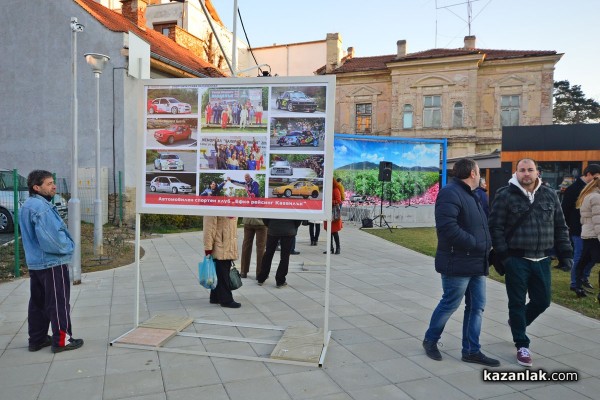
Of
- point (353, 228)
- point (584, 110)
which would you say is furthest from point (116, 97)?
point (584, 110)

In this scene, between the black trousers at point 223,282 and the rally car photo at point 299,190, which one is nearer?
the rally car photo at point 299,190

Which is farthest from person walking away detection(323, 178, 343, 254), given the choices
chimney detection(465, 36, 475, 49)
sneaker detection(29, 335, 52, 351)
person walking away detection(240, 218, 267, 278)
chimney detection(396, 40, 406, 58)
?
chimney detection(465, 36, 475, 49)

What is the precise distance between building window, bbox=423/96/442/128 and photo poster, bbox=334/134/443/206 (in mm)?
Answer: 15729

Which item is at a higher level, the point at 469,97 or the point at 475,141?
the point at 469,97

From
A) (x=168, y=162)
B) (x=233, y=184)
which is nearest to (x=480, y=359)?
(x=233, y=184)

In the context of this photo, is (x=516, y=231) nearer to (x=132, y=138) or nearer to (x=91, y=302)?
(x=91, y=302)

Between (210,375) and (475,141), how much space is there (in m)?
33.2

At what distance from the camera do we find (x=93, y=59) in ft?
32.9

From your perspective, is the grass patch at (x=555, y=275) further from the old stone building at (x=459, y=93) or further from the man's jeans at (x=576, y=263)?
the old stone building at (x=459, y=93)

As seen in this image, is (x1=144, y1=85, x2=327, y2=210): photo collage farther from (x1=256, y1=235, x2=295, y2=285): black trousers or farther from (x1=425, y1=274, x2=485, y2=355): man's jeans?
(x1=256, y1=235, x2=295, y2=285): black trousers

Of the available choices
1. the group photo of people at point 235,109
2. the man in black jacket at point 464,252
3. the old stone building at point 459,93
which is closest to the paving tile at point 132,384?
the group photo of people at point 235,109

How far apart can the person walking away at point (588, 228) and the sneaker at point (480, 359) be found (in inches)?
142

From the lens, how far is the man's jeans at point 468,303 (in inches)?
175

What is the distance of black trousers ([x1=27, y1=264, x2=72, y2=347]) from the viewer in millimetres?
4629
